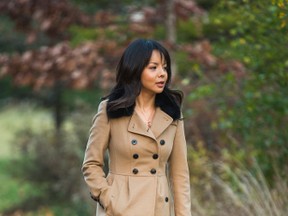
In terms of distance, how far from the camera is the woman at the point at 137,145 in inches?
195

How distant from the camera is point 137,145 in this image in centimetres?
498

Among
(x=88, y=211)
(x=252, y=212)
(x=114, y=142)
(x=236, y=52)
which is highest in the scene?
(x=236, y=52)

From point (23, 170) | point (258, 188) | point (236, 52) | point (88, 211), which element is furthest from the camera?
point (23, 170)

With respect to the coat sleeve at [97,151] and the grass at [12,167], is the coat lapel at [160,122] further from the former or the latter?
the grass at [12,167]

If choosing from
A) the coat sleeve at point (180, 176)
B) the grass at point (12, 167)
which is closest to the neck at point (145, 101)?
the coat sleeve at point (180, 176)

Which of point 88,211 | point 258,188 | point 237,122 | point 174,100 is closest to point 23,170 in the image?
point 88,211

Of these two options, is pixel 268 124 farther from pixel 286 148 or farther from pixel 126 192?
pixel 126 192

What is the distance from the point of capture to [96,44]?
38.3 ft

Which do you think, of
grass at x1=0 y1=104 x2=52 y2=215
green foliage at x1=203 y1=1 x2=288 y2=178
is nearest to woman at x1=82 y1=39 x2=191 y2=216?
green foliage at x1=203 y1=1 x2=288 y2=178

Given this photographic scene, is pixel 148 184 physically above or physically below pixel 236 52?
below

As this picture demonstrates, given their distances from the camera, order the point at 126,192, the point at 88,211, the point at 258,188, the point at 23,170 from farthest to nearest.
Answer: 1. the point at 23,170
2. the point at 88,211
3. the point at 258,188
4. the point at 126,192

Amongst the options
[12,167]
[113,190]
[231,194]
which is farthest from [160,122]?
[12,167]

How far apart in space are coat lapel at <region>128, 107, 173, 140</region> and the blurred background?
1609 mm

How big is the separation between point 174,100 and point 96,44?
663 centimetres
